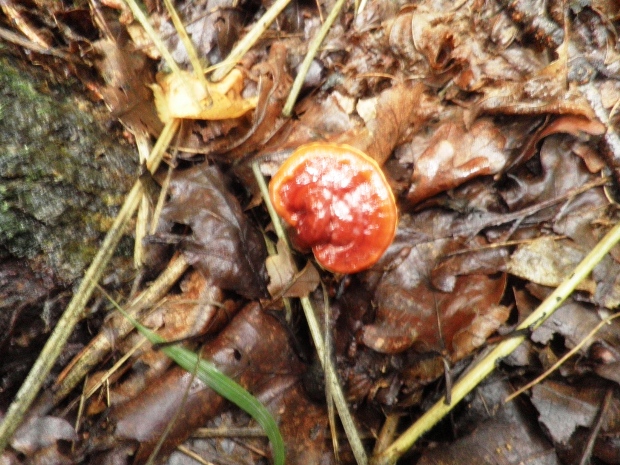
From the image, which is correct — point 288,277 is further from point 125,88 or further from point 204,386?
point 125,88

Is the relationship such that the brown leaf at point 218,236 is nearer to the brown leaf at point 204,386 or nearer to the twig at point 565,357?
the brown leaf at point 204,386

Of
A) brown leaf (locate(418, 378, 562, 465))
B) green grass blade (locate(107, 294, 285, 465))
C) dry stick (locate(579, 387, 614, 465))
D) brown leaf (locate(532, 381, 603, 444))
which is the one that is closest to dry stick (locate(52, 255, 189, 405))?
green grass blade (locate(107, 294, 285, 465))

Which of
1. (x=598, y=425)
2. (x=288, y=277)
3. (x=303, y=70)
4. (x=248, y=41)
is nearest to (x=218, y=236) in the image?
(x=288, y=277)

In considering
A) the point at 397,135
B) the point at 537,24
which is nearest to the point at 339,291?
the point at 397,135

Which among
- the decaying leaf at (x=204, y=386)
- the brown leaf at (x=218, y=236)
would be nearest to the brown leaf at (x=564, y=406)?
the decaying leaf at (x=204, y=386)

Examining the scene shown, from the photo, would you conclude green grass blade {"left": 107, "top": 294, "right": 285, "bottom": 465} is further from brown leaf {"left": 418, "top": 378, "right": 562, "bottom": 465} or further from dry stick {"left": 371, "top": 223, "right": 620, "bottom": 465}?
brown leaf {"left": 418, "top": 378, "right": 562, "bottom": 465}

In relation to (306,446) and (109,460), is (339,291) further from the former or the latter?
(109,460)
